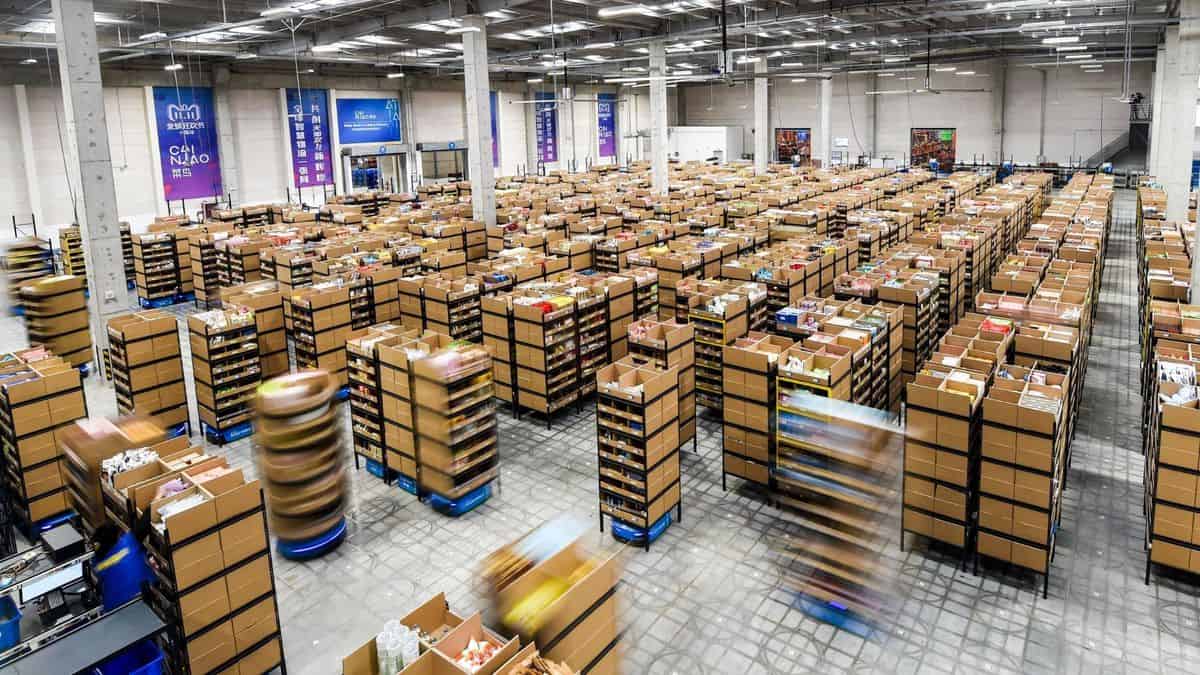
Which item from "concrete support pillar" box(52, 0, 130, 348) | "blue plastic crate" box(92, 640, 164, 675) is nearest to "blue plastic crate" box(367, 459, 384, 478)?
"blue plastic crate" box(92, 640, 164, 675)

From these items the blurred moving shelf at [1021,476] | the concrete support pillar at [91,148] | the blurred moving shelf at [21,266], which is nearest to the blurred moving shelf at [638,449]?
the blurred moving shelf at [1021,476]

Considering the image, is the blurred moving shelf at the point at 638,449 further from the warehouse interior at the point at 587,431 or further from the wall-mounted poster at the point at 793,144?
the wall-mounted poster at the point at 793,144

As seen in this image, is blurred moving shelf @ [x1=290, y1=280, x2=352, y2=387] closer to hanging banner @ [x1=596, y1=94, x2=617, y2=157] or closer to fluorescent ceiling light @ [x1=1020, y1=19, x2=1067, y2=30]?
fluorescent ceiling light @ [x1=1020, y1=19, x2=1067, y2=30]

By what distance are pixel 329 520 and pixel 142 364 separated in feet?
22.1

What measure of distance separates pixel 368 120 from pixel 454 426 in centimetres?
2880

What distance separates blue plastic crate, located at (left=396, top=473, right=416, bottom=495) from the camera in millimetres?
9790

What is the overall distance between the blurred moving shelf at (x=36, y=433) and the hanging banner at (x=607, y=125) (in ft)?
132

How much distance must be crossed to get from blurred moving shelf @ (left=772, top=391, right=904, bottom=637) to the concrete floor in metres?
0.22

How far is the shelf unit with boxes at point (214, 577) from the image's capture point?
6113 mm

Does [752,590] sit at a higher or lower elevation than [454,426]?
lower

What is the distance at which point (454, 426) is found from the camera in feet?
29.8

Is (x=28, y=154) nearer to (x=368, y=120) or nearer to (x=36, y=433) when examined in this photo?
(x=368, y=120)

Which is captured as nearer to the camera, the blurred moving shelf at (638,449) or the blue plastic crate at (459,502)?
the blurred moving shelf at (638,449)

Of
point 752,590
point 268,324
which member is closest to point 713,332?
point 752,590
